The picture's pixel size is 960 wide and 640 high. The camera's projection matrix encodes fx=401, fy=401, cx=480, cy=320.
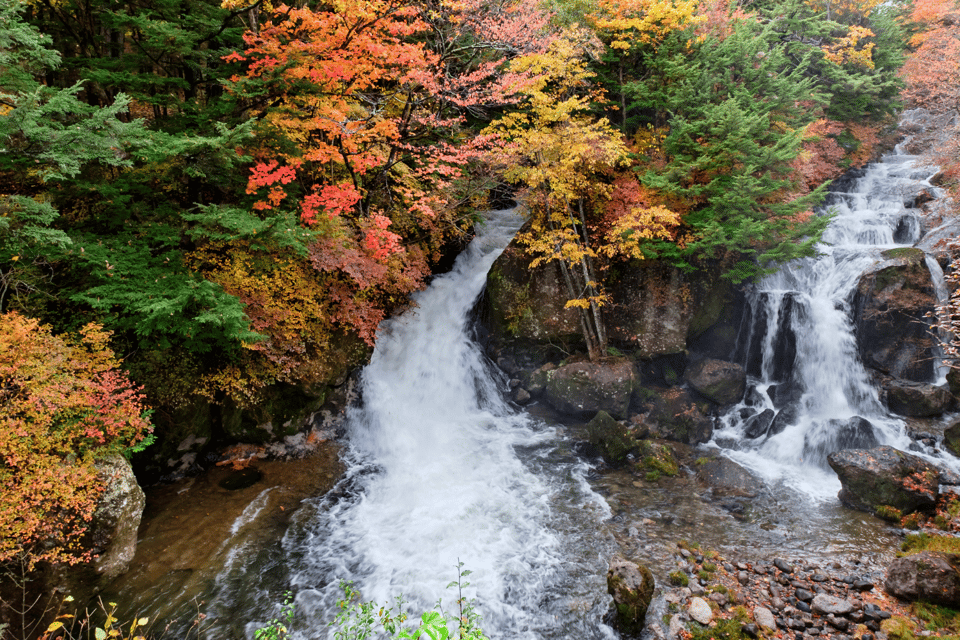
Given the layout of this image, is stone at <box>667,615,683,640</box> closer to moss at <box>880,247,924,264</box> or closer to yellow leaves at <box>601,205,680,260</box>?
yellow leaves at <box>601,205,680,260</box>

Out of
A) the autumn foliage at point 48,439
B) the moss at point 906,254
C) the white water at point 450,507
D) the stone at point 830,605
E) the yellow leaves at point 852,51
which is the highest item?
the yellow leaves at point 852,51

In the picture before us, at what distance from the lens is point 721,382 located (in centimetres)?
1187

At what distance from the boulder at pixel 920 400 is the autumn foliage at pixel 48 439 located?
56.8 feet

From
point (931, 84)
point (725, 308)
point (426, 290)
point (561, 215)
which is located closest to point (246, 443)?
point (426, 290)

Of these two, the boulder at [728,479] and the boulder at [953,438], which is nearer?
the boulder at [728,479]

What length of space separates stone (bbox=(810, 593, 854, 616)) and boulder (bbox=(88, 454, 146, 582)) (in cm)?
1062

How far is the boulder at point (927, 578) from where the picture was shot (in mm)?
5496

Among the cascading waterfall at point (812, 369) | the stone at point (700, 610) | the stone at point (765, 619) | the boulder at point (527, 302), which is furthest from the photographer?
the boulder at point (527, 302)

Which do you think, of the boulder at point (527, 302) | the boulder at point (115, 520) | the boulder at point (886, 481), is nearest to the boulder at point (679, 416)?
the boulder at point (886, 481)

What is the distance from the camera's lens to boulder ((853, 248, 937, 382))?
1103 centimetres

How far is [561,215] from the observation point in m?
12.6

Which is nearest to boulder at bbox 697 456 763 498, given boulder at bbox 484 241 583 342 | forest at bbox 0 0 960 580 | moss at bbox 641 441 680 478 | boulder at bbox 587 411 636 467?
moss at bbox 641 441 680 478

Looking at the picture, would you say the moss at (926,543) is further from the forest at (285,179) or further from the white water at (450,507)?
the forest at (285,179)

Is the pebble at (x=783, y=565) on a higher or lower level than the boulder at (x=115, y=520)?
lower
